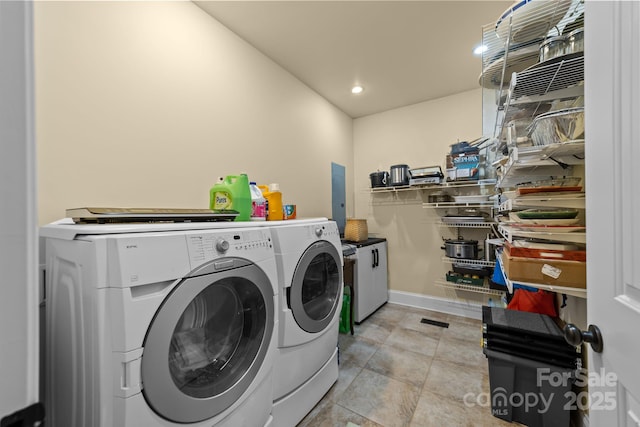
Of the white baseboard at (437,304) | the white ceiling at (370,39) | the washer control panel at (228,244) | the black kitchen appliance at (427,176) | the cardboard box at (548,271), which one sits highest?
the white ceiling at (370,39)

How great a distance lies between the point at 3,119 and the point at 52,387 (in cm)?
99

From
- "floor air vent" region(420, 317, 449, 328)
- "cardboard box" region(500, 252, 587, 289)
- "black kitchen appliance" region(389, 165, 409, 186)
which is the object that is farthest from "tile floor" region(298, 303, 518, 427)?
"black kitchen appliance" region(389, 165, 409, 186)

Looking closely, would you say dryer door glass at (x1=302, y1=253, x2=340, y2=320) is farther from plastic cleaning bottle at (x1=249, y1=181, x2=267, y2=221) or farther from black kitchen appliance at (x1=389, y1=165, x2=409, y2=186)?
black kitchen appliance at (x1=389, y1=165, x2=409, y2=186)

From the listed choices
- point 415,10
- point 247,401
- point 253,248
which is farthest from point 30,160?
point 415,10

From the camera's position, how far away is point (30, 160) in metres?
0.33

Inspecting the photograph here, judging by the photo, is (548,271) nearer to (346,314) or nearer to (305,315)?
(305,315)

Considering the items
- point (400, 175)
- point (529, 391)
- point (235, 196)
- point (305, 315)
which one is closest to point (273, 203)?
point (235, 196)

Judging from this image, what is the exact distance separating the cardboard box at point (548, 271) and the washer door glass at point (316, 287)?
36.4 inches

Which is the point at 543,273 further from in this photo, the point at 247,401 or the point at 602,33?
the point at 247,401

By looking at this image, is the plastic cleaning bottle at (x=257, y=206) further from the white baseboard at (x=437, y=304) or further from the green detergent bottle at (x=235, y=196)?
the white baseboard at (x=437, y=304)

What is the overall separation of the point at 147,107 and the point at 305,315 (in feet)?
4.86

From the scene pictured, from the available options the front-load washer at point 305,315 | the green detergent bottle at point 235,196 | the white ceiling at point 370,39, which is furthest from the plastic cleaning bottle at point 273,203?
the white ceiling at point 370,39

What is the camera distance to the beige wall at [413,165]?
2.81 m

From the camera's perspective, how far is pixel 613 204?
0.55 metres
